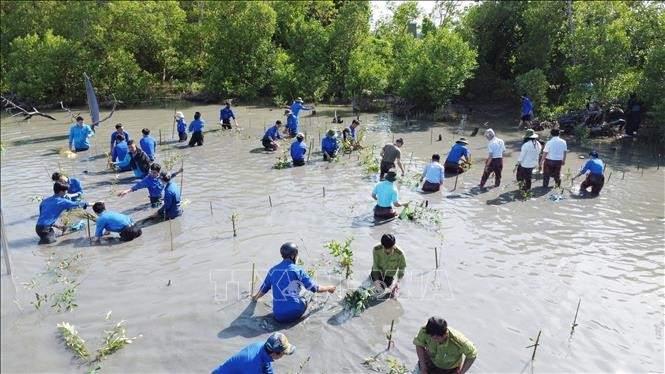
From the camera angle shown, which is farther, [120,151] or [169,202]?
[120,151]

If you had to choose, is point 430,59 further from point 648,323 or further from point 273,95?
point 648,323

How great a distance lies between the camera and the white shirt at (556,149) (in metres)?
13.1

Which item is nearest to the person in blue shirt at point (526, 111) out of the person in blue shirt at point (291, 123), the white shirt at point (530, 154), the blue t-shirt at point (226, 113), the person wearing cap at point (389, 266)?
the white shirt at point (530, 154)

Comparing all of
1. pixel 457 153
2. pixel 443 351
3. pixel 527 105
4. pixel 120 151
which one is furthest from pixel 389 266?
pixel 527 105

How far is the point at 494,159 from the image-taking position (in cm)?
1341

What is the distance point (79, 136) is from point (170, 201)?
799 cm

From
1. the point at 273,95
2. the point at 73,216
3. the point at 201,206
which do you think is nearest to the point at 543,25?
the point at 273,95

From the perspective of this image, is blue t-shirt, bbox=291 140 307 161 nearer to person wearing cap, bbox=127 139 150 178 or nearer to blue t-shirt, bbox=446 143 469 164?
person wearing cap, bbox=127 139 150 178

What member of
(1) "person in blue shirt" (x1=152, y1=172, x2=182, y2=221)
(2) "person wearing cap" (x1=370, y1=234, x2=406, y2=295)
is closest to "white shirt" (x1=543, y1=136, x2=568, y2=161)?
(2) "person wearing cap" (x1=370, y1=234, x2=406, y2=295)

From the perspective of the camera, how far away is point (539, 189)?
539 inches

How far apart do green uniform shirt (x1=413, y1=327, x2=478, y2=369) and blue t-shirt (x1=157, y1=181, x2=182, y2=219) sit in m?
7.02

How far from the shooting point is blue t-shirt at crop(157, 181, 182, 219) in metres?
10.9

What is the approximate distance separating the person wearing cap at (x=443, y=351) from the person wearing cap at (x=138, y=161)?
10605 millimetres

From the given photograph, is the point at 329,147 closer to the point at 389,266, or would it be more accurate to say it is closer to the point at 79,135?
the point at 79,135
